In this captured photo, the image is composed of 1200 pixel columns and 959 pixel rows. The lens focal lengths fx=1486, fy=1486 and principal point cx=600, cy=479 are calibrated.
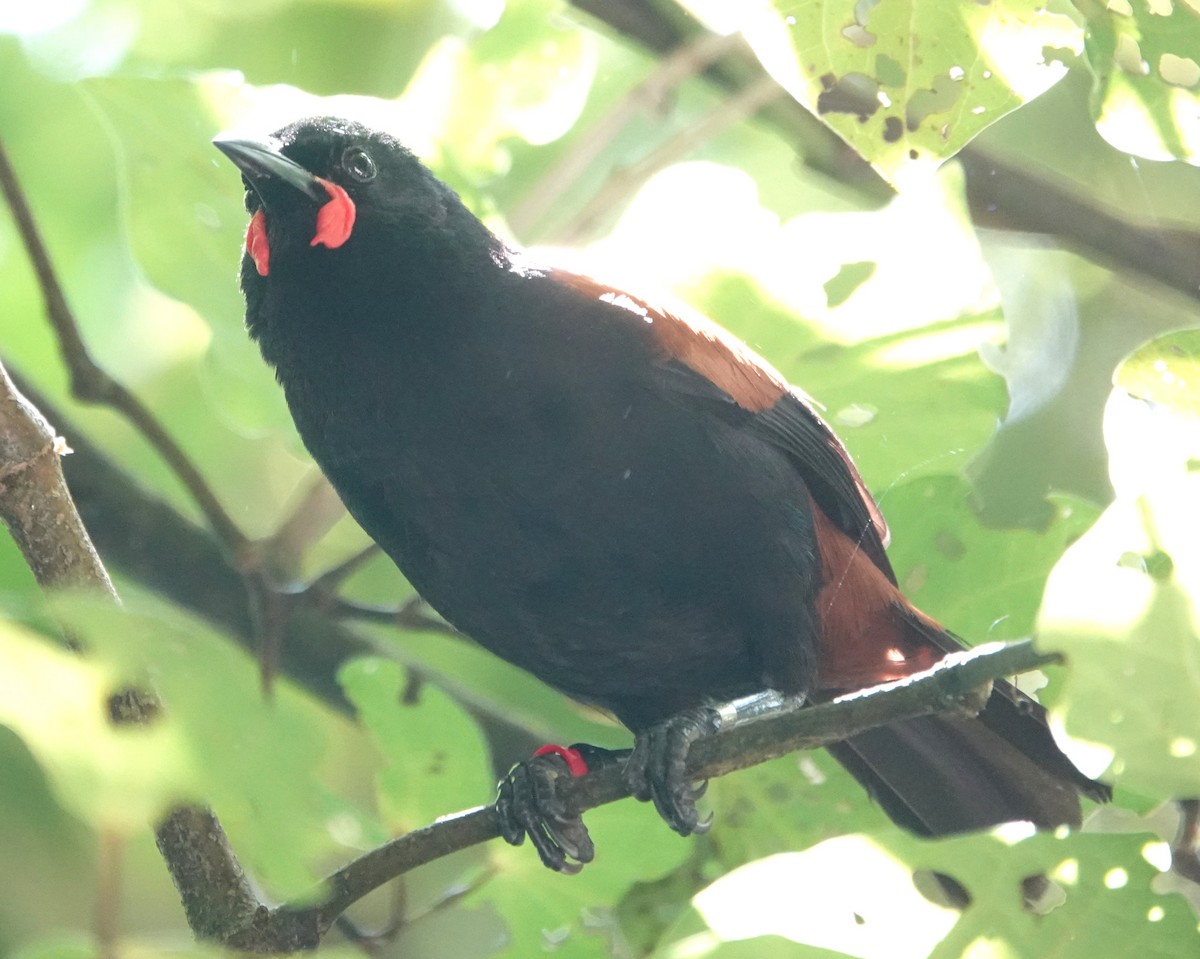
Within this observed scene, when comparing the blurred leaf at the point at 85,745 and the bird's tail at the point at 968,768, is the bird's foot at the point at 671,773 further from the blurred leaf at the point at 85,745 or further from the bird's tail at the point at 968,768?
the blurred leaf at the point at 85,745

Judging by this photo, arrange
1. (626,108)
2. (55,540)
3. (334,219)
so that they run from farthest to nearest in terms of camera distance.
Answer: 1. (626,108)
2. (334,219)
3. (55,540)

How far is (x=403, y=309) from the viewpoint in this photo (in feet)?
8.64

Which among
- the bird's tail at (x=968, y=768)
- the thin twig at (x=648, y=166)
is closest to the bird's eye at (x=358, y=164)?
the thin twig at (x=648, y=166)

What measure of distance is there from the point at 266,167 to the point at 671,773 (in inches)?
51.0

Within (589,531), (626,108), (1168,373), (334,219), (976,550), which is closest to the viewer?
(1168,373)

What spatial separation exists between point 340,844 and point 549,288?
1.45 metres

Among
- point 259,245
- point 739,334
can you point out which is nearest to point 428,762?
point 739,334

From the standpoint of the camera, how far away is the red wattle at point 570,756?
292 cm

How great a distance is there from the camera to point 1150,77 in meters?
1.77

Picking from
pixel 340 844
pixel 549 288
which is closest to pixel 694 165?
pixel 549 288

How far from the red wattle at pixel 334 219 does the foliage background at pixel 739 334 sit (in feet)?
0.69

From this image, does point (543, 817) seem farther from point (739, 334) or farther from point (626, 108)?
point (626, 108)

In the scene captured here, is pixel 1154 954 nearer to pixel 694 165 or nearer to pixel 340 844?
pixel 340 844

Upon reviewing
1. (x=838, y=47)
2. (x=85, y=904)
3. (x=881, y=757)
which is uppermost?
(x=838, y=47)
